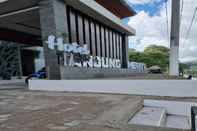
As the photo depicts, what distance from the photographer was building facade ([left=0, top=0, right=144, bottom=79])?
11.1 meters

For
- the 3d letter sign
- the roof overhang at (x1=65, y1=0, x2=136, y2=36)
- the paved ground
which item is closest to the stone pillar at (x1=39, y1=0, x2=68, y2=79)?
the 3d letter sign

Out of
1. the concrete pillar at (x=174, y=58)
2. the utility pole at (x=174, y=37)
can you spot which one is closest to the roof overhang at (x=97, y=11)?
the utility pole at (x=174, y=37)

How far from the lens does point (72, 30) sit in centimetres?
1320

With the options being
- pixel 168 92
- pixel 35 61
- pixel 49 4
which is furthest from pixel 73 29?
pixel 35 61

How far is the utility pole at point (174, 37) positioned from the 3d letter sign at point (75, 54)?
18.4ft

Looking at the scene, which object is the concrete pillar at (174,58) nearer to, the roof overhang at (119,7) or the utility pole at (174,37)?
the utility pole at (174,37)

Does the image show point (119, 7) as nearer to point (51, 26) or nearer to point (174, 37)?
point (174, 37)

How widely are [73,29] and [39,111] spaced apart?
8.60 metres

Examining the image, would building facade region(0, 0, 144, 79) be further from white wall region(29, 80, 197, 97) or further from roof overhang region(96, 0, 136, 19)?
white wall region(29, 80, 197, 97)

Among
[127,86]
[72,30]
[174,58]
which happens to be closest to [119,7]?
[174,58]

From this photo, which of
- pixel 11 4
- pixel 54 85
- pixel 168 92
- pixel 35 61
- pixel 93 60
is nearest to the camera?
pixel 168 92

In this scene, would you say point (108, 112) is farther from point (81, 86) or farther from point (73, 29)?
point (73, 29)

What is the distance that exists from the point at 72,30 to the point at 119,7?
11417 mm

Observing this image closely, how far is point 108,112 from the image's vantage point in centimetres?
523
